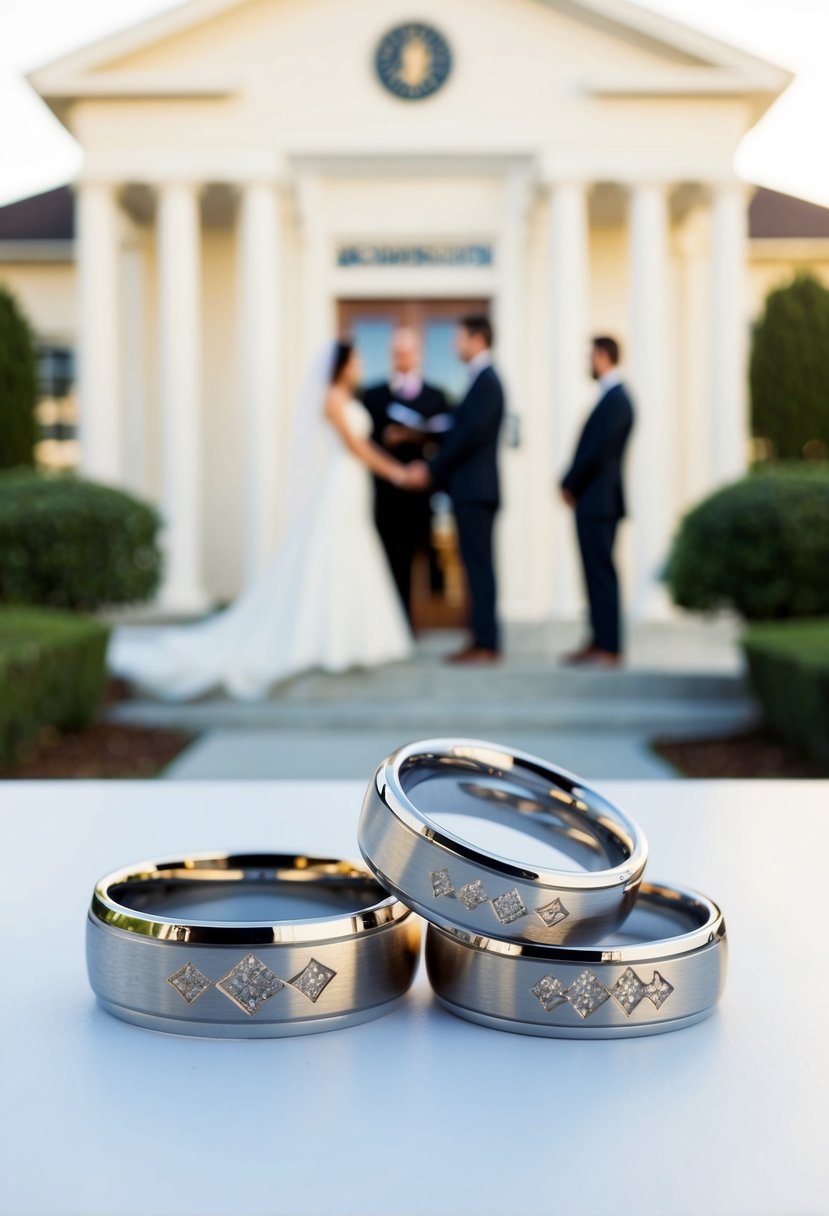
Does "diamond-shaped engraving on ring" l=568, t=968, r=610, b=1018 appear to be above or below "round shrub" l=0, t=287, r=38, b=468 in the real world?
below

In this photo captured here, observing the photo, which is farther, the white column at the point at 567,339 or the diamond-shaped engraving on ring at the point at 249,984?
the white column at the point at 567,339

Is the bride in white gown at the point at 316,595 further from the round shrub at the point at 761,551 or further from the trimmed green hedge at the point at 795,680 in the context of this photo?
the trimmed green hedge at the point at 795,680

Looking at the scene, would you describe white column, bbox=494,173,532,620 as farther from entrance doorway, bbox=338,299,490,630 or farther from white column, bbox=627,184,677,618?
white column, bbox=627,184,677,618

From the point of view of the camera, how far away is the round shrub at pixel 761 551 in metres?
9.40

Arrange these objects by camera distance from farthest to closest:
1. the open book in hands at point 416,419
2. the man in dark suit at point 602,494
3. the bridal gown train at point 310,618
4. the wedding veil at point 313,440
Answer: the open book in hands at point 416,419
the wedding veil at point 313,440
the bridal gown train at point 310,618
the man in dark suit at point 602,494

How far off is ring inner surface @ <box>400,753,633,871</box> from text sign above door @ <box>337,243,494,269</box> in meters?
13.2

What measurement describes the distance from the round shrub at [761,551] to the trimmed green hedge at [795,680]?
2.82 ft

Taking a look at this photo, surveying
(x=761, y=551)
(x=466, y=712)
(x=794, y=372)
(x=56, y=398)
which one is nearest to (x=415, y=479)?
(x=466, y=712)

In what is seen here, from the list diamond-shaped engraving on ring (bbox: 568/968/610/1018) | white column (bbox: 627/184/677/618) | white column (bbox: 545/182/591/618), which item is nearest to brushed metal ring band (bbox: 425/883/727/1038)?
diamond-shaped engraving on ring (bbox: 568/968/610/1018)

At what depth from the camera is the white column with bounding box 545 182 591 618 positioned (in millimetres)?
12648

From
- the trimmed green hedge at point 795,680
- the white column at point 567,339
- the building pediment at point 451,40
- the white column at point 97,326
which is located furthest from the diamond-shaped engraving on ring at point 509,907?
the building pediment at point 451,40

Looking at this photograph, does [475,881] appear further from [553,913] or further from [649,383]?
[649,383]

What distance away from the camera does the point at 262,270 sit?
12.8 metres

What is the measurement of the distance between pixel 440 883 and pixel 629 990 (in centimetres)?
14
